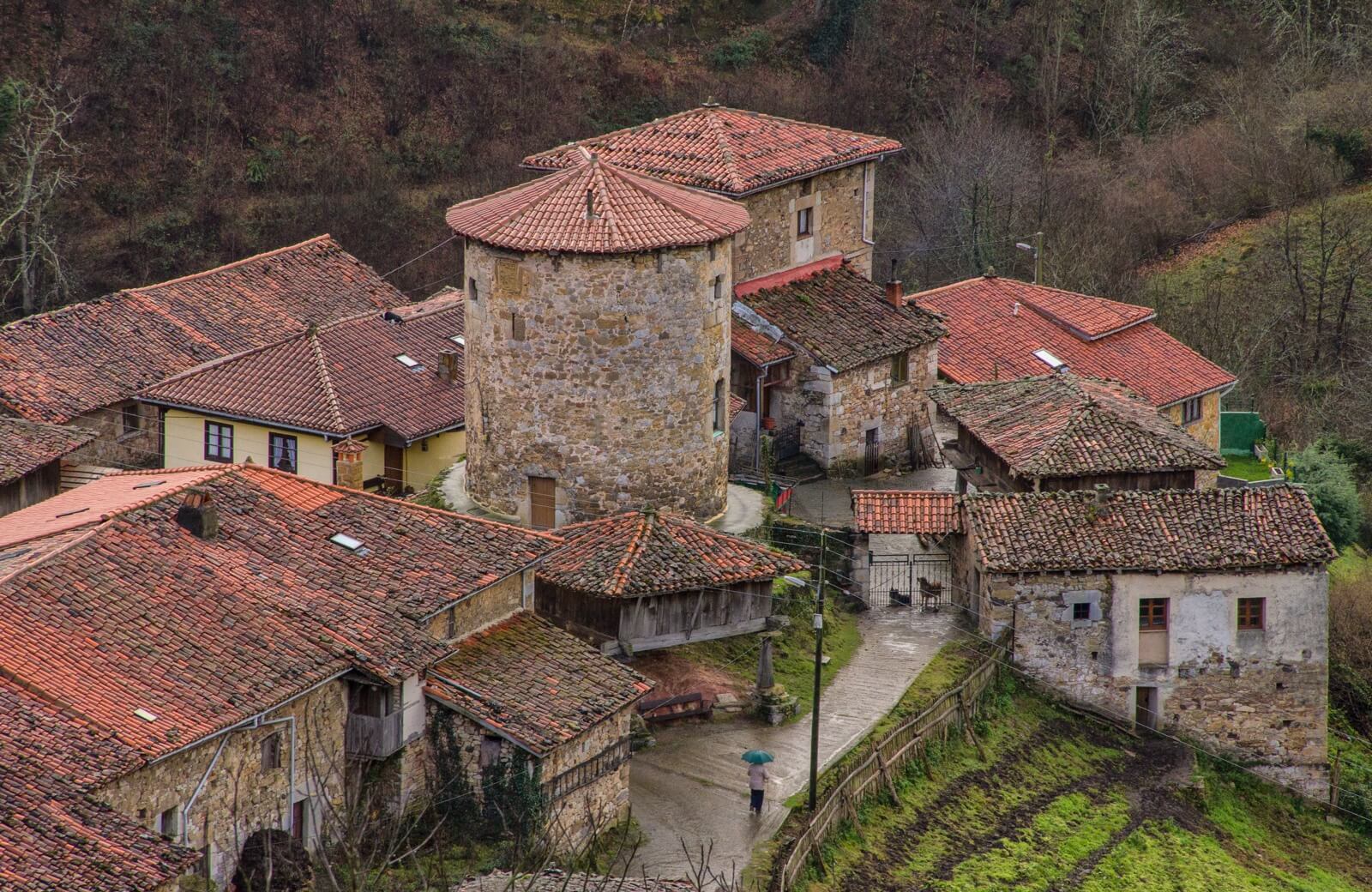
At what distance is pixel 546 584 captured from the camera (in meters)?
45.3

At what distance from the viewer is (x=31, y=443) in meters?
52.2

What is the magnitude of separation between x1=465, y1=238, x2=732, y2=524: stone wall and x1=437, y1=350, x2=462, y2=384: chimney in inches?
361

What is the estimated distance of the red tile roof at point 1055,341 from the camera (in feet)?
203

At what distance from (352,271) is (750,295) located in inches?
595

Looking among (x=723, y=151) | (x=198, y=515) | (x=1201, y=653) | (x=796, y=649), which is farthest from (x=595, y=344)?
(x=1201, y=653)

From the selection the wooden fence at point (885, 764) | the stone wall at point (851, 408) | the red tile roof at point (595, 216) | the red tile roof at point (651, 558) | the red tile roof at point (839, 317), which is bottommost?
the wooden fence at point (885, 764)

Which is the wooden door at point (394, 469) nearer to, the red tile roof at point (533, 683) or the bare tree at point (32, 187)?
the red tile roof at point (533, 683)

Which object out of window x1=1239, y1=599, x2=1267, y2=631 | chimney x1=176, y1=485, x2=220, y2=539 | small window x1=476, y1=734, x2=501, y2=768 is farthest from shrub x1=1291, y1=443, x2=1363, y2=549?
chimney x1=176, y1=485, x2=220, y2=539

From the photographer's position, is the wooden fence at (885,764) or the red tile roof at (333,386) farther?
the red tile roof at (333,386)

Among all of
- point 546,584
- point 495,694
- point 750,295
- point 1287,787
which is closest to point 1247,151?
point 750,295

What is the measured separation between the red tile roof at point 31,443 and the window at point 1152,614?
2346 cm

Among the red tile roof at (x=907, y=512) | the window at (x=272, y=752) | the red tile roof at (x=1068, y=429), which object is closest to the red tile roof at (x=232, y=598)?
the window at (x=272, y=752)

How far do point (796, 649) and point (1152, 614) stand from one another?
7439 mm

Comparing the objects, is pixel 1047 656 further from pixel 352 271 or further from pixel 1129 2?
pixel 1129 2
